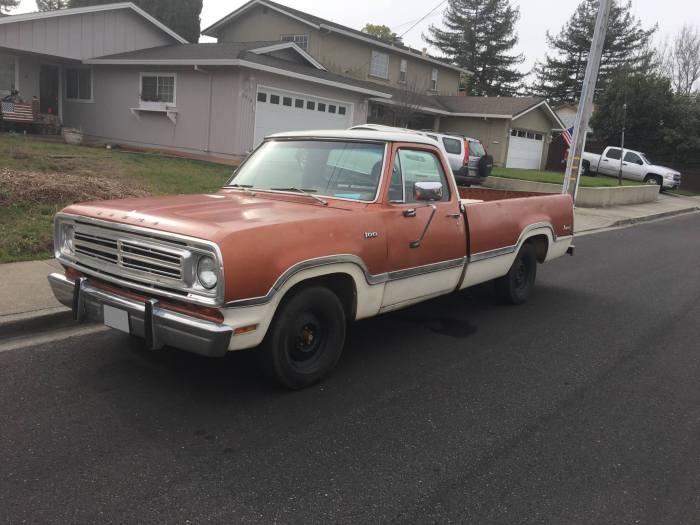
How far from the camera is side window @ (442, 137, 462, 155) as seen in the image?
19.5 metres

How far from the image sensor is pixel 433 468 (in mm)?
3277

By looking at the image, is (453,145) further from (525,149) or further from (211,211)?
(211,211)

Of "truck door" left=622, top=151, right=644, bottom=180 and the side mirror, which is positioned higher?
"truck door" left=622, top=151, right=644, bottom=180

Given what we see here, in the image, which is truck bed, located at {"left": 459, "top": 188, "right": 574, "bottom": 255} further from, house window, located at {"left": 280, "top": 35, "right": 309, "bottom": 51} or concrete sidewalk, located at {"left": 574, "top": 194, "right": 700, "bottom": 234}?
house window, located at {"left": 280, "top": 35, "right": 309, "bottom": 51}

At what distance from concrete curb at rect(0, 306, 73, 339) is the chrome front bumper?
54.3 inches

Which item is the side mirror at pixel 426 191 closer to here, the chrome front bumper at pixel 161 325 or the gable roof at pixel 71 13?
the chrome front bumper at pixel 161 325

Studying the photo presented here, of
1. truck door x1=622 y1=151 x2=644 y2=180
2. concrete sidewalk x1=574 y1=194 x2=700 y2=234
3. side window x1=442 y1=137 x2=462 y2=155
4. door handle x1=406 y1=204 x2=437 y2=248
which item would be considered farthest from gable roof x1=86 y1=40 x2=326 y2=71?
truck door x1=622 y1=151 x2=644 y2=180

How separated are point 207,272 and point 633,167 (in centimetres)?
2874

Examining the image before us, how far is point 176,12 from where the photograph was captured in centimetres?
3712

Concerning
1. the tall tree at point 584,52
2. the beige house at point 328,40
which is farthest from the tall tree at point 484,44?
the beige house at point 328,40

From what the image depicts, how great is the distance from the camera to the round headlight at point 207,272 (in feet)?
11.3

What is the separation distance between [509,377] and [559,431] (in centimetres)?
89

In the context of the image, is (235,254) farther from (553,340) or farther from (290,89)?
(290,89)

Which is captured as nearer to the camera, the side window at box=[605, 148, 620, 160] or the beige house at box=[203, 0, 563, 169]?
the beige house at box=[203, 0, 563, 169]
